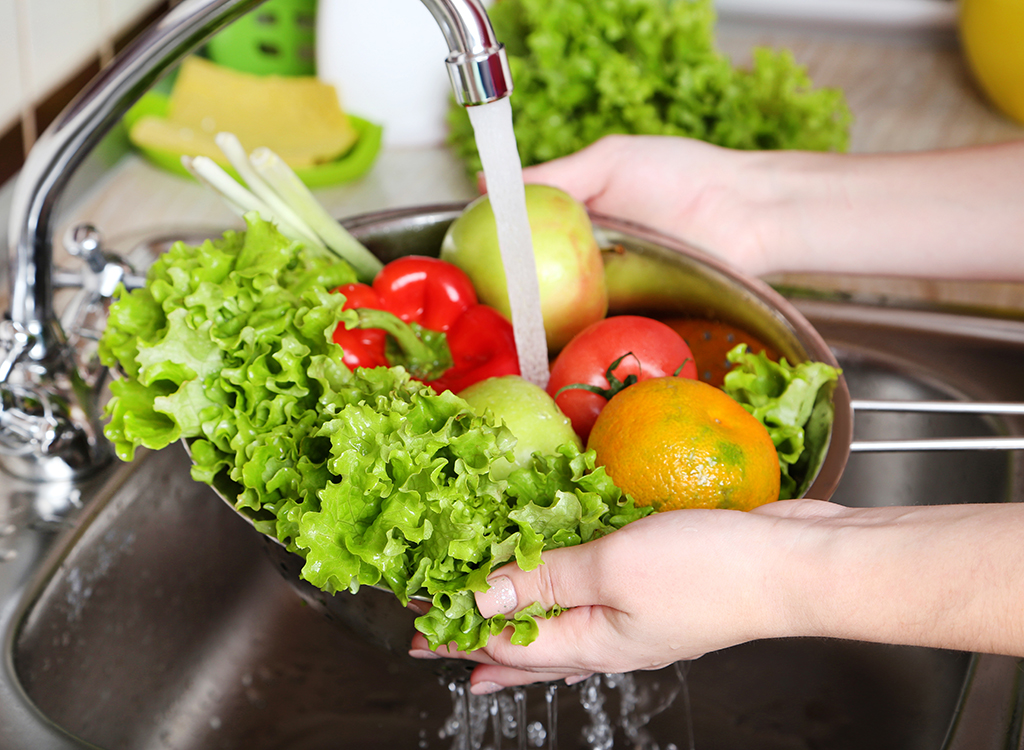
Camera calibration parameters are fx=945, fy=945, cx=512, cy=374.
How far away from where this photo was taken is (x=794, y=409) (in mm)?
731

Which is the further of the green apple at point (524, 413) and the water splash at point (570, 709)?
the water splash at point (570, 709)

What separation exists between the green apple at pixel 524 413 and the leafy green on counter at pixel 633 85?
0.60 m

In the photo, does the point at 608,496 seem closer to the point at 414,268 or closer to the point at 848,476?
the point at 414,268

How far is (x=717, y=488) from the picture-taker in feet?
2.02

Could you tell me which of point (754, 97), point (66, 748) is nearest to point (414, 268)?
point (66, 748)

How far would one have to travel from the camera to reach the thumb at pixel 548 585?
549 mm

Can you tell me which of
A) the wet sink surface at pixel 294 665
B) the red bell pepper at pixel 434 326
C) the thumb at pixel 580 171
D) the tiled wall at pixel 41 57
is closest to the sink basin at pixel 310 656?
the wet sink surface at pixel 294 665

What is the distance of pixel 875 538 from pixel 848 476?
1.59ft

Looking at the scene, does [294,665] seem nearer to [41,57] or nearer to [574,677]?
[574,677]

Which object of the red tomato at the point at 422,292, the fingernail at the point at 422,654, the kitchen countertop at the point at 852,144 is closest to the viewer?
the fingernail at the point at 422,654

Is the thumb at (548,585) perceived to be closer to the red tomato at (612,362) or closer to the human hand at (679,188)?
the red tomato at (612,362)

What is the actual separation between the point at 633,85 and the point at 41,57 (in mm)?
710

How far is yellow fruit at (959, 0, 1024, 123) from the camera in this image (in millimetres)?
1412

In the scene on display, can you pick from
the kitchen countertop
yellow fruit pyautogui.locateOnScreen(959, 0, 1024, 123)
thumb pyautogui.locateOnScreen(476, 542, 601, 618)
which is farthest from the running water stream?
yellow fruit pyautogui.locateOnScreen(959, 0, 1024, 123)
